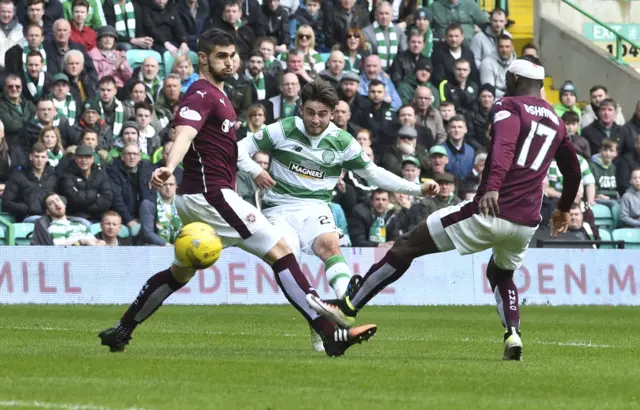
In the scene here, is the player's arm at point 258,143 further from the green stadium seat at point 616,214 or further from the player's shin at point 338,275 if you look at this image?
the green stadium seat at point 616,214

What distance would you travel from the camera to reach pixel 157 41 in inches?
916

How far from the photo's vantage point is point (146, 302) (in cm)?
1066

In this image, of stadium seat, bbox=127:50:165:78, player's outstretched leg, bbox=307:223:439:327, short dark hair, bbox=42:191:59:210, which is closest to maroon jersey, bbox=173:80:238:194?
player's outstretched leg, bbox=307:223:439:327

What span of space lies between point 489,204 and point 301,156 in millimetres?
2318

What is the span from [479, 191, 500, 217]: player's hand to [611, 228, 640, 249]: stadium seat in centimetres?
1338

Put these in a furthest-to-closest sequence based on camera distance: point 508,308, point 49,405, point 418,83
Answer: point 418,83 < point 508,308 < point 49,405

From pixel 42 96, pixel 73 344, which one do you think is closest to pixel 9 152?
pixel 42 96

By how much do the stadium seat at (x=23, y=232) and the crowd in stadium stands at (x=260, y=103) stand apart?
0.56 ft

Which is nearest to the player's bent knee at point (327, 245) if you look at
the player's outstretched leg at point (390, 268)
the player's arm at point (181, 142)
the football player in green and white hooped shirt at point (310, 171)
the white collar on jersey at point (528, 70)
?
the football player in green and white hooped shirt at point (310, 171)

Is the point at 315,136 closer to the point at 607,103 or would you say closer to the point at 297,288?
the point at 297,288

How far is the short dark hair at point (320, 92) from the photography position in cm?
1155

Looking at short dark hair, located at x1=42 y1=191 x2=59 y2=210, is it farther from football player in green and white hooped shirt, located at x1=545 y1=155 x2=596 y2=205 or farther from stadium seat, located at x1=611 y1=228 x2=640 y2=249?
stadium seat, located at x1=611 y1=228 x2=640 y2=249

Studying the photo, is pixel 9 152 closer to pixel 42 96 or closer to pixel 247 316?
pixel 42 96

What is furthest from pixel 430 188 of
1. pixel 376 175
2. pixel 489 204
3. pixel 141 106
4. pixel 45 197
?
pixel 141 106
